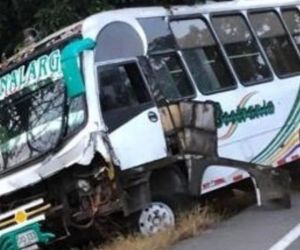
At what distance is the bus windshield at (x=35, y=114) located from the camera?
9.55m

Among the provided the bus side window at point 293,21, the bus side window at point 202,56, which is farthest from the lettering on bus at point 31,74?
the bus side window at point 293,21

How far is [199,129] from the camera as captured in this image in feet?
34.7

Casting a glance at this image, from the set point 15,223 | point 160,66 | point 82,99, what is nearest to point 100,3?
point 160,66

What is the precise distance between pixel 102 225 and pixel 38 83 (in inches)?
73.2

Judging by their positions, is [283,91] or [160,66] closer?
[160,66]

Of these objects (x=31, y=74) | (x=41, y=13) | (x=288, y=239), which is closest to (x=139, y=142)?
(x=31, y=74)

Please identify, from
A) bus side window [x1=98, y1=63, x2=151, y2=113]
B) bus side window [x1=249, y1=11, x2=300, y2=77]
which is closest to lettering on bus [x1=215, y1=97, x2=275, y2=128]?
bus side window [x1=249, y1=11, x2=300, y2=77]

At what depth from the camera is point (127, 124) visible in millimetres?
9719

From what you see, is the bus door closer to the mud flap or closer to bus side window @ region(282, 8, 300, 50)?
the mud flap

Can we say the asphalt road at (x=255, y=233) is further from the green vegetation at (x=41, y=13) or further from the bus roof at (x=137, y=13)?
the green vegetation at (x=41, y=13)

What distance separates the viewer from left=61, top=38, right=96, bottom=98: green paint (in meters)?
9.42

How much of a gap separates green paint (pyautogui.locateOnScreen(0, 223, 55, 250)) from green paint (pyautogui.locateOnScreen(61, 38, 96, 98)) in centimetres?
156

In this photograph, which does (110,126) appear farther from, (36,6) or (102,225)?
(36,6)

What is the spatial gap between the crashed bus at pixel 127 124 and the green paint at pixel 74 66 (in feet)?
0.05
